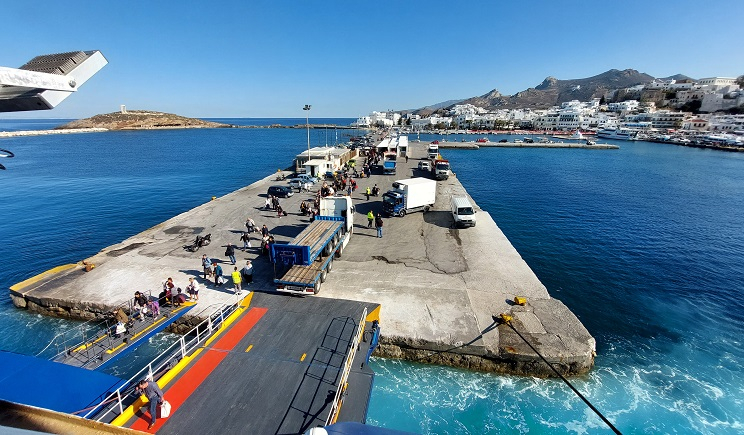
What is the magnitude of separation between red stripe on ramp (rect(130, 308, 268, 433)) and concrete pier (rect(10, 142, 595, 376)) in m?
4.08

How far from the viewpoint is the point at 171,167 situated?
72375mm

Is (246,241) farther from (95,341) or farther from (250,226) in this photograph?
(95,341)

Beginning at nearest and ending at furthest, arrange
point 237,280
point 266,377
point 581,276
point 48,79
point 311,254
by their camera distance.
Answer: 1. point 48,79
2. point 266,377
3. point 237,280
4. point 311,254
5. point 581,276

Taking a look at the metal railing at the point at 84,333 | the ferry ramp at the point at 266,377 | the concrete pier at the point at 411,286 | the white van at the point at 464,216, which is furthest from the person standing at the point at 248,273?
the white van at the point at 464,216

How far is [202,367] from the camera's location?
34.4 ft

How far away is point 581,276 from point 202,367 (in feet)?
78.2

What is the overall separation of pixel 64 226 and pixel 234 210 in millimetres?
17809

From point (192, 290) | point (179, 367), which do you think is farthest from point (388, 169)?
point (179, 367)

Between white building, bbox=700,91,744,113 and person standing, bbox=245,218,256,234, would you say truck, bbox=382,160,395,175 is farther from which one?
white building, bbox=700,91,744,113

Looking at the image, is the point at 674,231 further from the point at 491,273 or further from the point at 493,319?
the point at 493,319

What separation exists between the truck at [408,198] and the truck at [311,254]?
7707mm

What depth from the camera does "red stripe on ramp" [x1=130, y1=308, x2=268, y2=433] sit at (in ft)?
28.6

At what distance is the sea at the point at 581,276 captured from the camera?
12.7 m

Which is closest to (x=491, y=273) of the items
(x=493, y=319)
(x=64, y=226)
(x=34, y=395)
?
(x=493, y=319)
